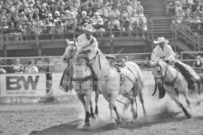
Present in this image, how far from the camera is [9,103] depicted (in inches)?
671

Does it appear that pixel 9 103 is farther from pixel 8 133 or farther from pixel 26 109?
pixel 8 133

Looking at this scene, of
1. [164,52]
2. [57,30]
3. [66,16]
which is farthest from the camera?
[66,16]

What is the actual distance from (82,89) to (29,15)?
1153 cm

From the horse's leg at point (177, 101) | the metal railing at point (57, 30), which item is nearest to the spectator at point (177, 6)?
the metal railing at point (57, 30)

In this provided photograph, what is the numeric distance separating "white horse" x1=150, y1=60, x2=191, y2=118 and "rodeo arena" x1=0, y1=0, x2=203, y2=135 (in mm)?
26

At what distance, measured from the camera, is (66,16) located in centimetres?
2153

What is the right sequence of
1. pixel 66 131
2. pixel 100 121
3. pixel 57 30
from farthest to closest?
pixel 57 30 → pixel 100 121 → pixel 66 131

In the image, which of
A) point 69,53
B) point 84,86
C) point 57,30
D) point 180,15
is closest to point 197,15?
point 180,15

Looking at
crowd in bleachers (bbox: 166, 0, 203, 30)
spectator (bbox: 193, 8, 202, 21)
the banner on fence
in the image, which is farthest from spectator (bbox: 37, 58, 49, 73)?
spectator (bbox: 193, 8, 202, 21)

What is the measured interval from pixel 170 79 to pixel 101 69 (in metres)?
2.00

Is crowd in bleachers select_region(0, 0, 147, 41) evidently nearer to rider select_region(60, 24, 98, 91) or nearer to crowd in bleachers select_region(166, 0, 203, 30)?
crowd in bleachers select_region(166, 0, 203, 30)

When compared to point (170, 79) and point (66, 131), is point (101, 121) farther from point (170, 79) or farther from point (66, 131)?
point (170, 79)

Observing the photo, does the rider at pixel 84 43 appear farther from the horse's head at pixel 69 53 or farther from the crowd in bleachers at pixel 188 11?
the crowd in bleachers at pixel 188 11

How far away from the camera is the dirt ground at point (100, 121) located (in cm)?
1060
